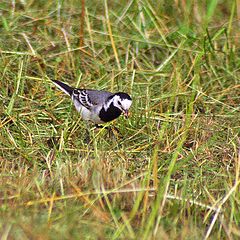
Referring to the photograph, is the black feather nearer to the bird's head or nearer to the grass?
the bird's head

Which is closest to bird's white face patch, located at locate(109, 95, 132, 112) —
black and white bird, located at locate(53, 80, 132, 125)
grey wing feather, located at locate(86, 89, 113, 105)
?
black and white bird, located at locate(53, 80, 132, 125)

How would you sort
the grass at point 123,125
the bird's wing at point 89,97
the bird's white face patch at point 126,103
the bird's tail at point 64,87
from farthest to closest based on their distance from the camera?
1. the bird's tail at point 64,87
2. the bird's wing at point 89,97
3. the bird's white face patch at point 126,103
4. the grass at point 123,125

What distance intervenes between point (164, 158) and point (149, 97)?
93 centimetres

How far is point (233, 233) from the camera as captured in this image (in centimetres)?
444

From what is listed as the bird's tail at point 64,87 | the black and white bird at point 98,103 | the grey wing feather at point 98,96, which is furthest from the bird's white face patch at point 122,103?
the bird's tail at point 64,87

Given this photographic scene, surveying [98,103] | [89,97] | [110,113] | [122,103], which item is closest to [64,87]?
[89,97]

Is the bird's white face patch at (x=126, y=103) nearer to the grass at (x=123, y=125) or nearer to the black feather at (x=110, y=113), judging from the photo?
the black feather at (x=110, y=113)

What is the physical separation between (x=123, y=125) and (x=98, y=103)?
10.3 inches

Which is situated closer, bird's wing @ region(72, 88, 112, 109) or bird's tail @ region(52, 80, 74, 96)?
bird's wing @ region(72, 88, 112, 109)

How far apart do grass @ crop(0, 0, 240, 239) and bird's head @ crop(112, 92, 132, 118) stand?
0.86 ft

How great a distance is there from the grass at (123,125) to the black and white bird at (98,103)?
0.10 m

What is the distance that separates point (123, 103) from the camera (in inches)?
233

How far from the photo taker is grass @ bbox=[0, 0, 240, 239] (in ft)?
14.9

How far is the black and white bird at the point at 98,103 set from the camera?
5.97 meters
